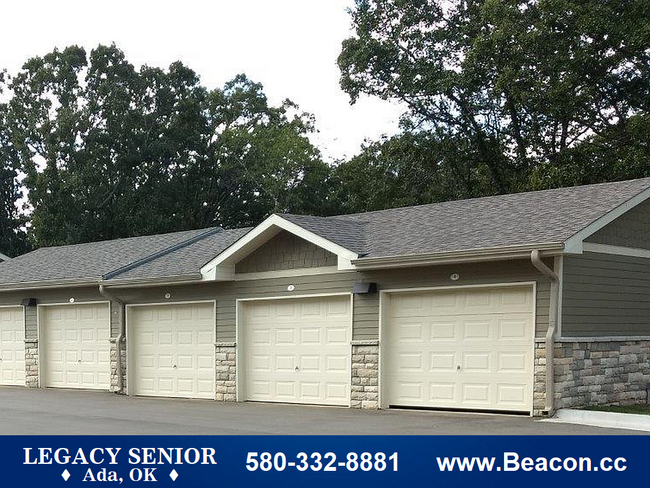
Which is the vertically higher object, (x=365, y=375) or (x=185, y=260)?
(x=185, y=260)

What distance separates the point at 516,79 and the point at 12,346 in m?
15.9

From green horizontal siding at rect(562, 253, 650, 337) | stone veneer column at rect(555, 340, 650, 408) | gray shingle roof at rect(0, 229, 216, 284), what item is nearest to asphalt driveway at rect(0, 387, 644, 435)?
stone veneer column at rect(555, 340, 650, 408)

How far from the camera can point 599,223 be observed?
44.4 ft

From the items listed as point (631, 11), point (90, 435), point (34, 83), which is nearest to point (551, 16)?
point (631, 11)

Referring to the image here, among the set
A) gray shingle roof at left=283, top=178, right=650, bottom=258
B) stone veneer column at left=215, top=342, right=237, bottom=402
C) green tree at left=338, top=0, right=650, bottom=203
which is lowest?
stone veneer column at left=215, top=342, right=237, bottom=402

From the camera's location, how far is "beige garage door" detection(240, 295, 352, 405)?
16.0 metres

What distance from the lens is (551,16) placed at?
2505cm

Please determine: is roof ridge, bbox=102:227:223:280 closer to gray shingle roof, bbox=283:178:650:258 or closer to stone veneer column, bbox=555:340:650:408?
gray shingle roof, bbox=283:178:650:258

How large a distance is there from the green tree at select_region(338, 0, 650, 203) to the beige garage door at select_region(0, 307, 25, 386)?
14.3 meters

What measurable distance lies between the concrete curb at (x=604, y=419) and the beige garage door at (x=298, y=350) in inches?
170

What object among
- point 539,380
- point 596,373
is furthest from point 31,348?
point 596,373

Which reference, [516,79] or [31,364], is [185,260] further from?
[516,79]

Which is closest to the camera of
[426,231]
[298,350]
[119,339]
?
[426,231]

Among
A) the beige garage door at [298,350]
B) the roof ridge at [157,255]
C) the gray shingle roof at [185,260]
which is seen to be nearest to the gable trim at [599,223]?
the beige garage door at [298,350]
